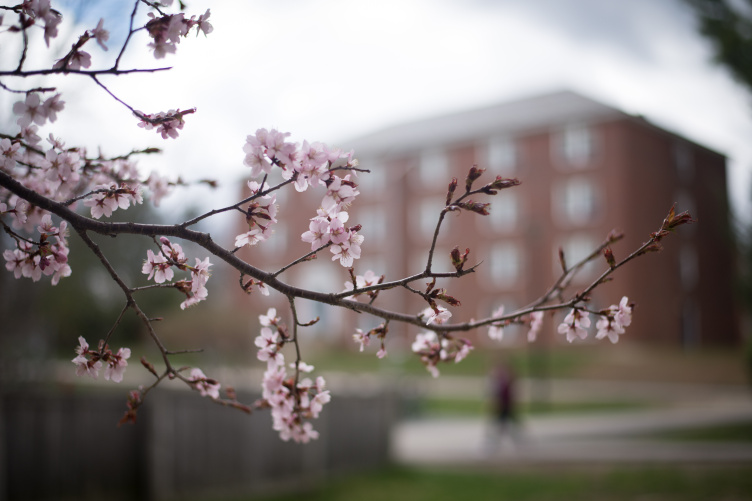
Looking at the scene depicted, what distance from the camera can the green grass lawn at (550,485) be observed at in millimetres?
7934

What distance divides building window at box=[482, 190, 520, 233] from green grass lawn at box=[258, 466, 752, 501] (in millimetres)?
19758

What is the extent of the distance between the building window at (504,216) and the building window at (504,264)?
82 centimetres

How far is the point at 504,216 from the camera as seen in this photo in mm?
29484

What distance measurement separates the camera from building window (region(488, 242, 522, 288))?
29.7 m

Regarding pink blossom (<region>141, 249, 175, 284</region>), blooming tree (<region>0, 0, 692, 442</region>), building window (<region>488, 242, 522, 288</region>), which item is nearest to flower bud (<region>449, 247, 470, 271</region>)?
blooming tree (<region>0, 0, 692, 442</region>)

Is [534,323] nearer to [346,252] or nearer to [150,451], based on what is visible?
[346,252]

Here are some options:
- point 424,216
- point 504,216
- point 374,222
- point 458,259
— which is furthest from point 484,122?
point 458,259

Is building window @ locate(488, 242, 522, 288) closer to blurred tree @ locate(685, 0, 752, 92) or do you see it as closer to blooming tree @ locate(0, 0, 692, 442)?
blurred tree @ locate(685, 0, 752, 92)

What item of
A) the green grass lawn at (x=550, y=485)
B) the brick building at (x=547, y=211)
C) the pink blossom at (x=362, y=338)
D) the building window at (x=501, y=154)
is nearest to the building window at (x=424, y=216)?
the brick building at (x=547, y=211)

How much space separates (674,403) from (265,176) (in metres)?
20.1

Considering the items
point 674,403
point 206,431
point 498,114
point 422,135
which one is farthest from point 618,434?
point 422,135

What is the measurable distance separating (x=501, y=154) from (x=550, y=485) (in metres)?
20.6

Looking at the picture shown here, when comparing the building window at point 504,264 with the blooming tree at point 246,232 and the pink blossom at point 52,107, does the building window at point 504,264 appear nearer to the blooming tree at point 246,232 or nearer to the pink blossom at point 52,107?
the blooming tree at point 246,232

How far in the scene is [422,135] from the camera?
3077cm
